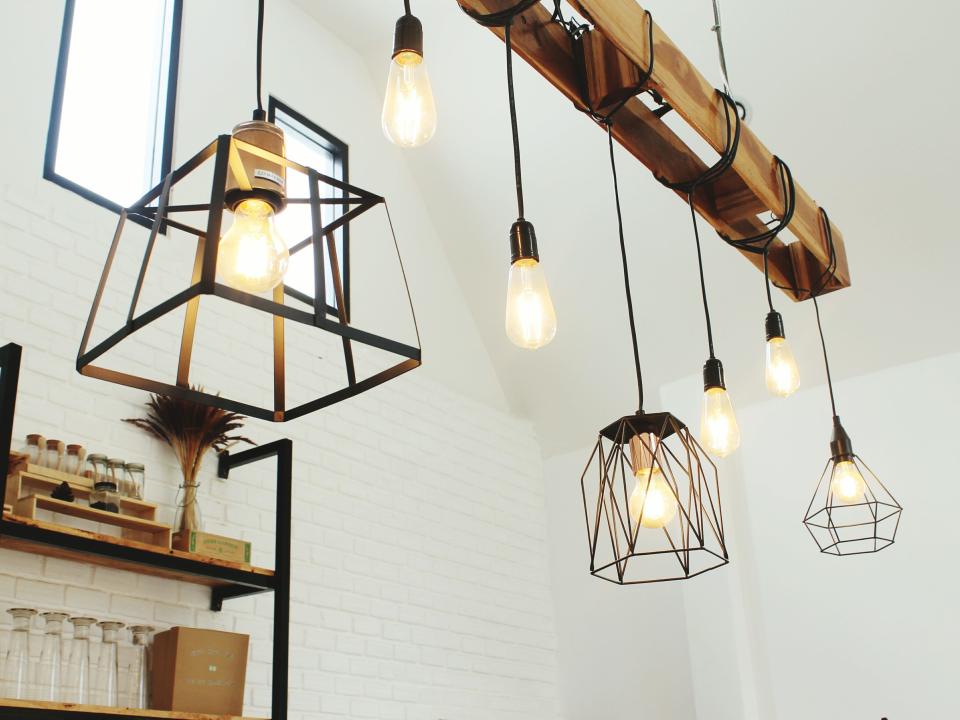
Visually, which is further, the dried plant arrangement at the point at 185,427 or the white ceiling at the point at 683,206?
the white ceiling at the point at 683,206

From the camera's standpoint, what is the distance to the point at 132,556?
2.43 meters

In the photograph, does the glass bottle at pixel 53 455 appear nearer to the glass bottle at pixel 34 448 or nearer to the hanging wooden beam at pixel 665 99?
the glass bottle at pixel 34 448

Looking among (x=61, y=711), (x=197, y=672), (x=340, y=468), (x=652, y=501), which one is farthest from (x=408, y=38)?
(x=340, y=468)

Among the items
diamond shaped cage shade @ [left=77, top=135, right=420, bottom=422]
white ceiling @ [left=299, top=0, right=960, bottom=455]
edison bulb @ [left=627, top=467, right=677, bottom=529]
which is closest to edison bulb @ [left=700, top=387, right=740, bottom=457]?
edison bulb @ [left=627, top=467, right=677, bottom=529]

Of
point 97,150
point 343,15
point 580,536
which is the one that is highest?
point 343,15

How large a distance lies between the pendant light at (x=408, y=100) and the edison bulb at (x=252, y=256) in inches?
10.3

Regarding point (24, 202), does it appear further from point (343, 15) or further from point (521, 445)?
point (521, 445)

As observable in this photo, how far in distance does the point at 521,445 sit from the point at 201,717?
95.2 inches

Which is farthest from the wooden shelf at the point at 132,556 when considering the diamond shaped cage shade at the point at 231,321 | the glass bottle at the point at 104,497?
the diamond shaped cage shade at the point at 231,321

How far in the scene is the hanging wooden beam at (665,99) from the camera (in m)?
1.76

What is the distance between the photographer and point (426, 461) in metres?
4.02

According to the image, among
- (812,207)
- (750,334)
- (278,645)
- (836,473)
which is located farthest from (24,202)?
(750,334)

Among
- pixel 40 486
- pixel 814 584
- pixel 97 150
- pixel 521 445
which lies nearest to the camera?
pixel 40 486

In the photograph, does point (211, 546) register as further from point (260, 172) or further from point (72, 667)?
point (260, 172)
